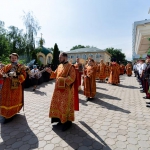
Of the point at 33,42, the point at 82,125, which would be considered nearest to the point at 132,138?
the point at 82,125

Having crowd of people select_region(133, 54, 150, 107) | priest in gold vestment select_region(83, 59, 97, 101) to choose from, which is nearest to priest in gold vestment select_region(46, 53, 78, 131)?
priest in gold vestment select_region(83, 59, 97, 101)

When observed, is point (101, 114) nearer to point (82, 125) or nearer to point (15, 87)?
point (82, 125)

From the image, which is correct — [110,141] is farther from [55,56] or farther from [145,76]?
[55,56]

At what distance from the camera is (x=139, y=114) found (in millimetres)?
4703

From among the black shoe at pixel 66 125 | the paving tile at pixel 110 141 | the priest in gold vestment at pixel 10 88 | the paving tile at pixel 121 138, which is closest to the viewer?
the paving tile at pixel 110 141

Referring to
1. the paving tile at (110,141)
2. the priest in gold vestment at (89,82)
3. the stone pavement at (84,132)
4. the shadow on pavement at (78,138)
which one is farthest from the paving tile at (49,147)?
the priest in gold vestment at (89,82)

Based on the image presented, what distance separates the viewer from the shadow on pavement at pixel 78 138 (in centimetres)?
292

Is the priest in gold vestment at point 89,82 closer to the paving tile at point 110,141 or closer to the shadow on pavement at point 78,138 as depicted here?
the shadow on pavement at point 78,138

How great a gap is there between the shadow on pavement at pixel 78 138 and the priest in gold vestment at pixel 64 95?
0.57ft

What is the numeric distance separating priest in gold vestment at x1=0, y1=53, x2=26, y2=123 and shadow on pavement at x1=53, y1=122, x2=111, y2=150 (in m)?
1.35

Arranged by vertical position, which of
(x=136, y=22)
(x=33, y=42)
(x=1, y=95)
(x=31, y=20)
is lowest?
(x=1, y=95)

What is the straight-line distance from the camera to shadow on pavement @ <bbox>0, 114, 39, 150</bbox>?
9.63ft

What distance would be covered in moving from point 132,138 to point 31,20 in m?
32.4

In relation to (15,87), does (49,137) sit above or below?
below
